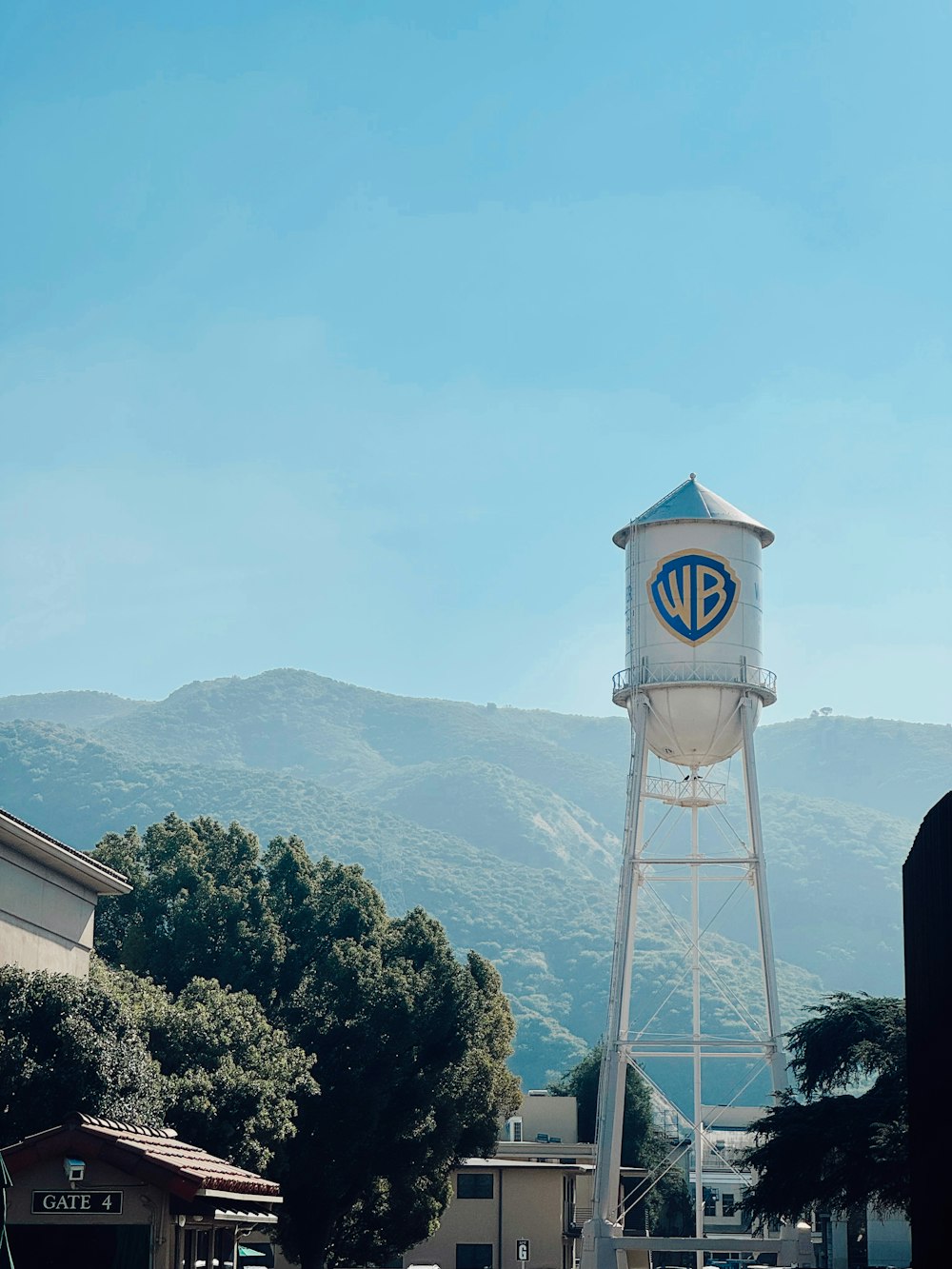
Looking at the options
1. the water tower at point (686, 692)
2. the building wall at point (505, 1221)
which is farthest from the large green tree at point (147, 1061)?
the building wall at point (505, 1221)

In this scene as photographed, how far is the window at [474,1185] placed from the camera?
6788 centimetres

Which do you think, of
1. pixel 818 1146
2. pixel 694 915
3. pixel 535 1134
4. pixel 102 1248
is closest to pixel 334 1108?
pixel 694 915

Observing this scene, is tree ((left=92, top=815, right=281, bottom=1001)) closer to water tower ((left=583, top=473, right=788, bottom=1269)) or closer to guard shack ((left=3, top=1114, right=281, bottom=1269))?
water tower ((left=583, top=473, right=788, bottom=1269))

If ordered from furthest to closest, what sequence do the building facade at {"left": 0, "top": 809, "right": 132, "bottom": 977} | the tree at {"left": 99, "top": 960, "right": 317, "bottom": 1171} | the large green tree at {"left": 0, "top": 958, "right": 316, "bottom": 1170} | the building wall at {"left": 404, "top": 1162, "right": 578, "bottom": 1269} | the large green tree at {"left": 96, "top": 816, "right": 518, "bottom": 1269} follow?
the building wall at {"left": 404, "top": 1162, "right": 578, "bottom": 1269}
the large green tree at {"left": 96, "top": 816, "right": 518, "bottom": 1269}
the tree at {"left": 99, "top": 960, "right": 317, "bottom": 1171}
the building facade at {"left": 0, "top": 809, "right": 132, "bottom": 977}
the large green tree at {"left": 0, "top": 958, "right": 316, "bottom": 1170}

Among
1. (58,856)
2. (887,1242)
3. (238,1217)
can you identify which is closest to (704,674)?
(58,856)

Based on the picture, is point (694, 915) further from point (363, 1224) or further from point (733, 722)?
point (363, 1224)

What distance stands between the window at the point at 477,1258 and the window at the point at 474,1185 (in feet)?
5.75

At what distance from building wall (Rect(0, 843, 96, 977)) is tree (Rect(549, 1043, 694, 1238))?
198ft

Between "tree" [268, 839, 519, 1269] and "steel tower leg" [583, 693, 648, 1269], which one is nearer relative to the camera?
"steel tower leg" [583, 693, 648, 1269]

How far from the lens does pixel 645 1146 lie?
99625 millimetres

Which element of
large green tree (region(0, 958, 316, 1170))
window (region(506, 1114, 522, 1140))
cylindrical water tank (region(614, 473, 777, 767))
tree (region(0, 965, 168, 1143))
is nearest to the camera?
tree (region(0, 965, 168, 1143))

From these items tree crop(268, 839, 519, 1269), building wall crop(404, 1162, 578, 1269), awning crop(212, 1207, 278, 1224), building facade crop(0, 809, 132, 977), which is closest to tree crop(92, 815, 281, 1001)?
tree crop(268, 839, 519, 1269)

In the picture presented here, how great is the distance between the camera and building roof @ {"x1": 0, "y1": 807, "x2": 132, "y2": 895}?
34.5 meters

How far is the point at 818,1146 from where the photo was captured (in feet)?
124
